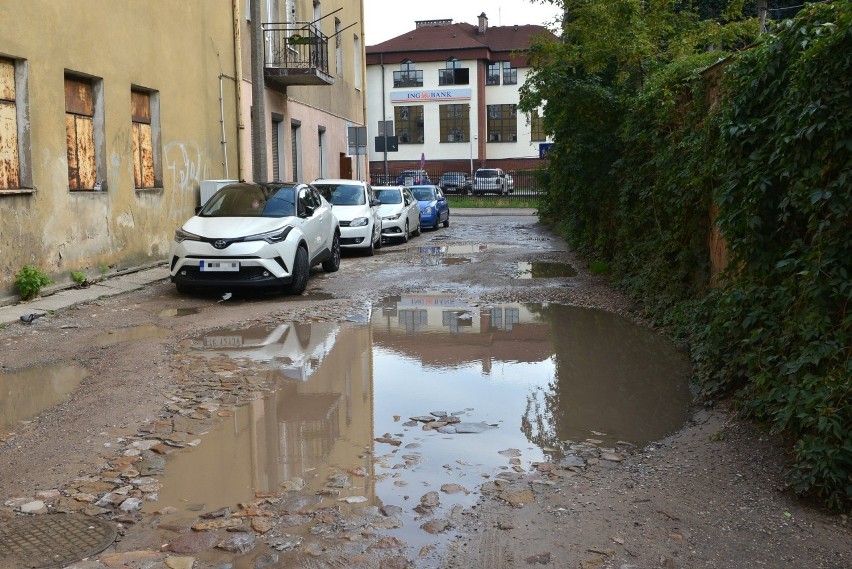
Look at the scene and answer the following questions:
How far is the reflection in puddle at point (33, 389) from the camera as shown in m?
6.63

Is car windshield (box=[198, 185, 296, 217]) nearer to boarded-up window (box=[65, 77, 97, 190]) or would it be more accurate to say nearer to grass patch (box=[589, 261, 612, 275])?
boarded-up window (box=[65, 77, 97, 190])

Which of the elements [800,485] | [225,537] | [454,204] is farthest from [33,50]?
[454,204]

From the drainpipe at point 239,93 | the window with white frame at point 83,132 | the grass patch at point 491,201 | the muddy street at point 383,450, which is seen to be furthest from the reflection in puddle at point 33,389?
the grass patch at point 491,201

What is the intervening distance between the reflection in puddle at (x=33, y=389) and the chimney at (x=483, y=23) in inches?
2576

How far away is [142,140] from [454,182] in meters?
Answer: 45.7

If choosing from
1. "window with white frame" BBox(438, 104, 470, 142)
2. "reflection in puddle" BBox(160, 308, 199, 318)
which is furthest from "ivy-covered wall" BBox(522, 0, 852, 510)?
"window with white frame" BBox(438, 104, 470, 142)

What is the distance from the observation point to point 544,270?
51.5ft

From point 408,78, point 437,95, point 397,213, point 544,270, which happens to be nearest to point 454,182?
point 437,95

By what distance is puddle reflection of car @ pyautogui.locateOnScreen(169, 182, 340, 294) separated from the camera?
12.1 metres

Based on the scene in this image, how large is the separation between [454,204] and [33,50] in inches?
1533

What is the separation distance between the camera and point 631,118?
472 inches

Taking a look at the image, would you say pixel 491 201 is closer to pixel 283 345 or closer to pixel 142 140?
pixel 142 140

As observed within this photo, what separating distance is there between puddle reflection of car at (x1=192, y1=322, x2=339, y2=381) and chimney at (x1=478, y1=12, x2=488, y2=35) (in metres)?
63.1

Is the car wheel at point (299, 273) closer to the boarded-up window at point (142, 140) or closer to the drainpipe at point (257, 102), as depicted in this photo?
the boarded-up window at point (142, 140)
